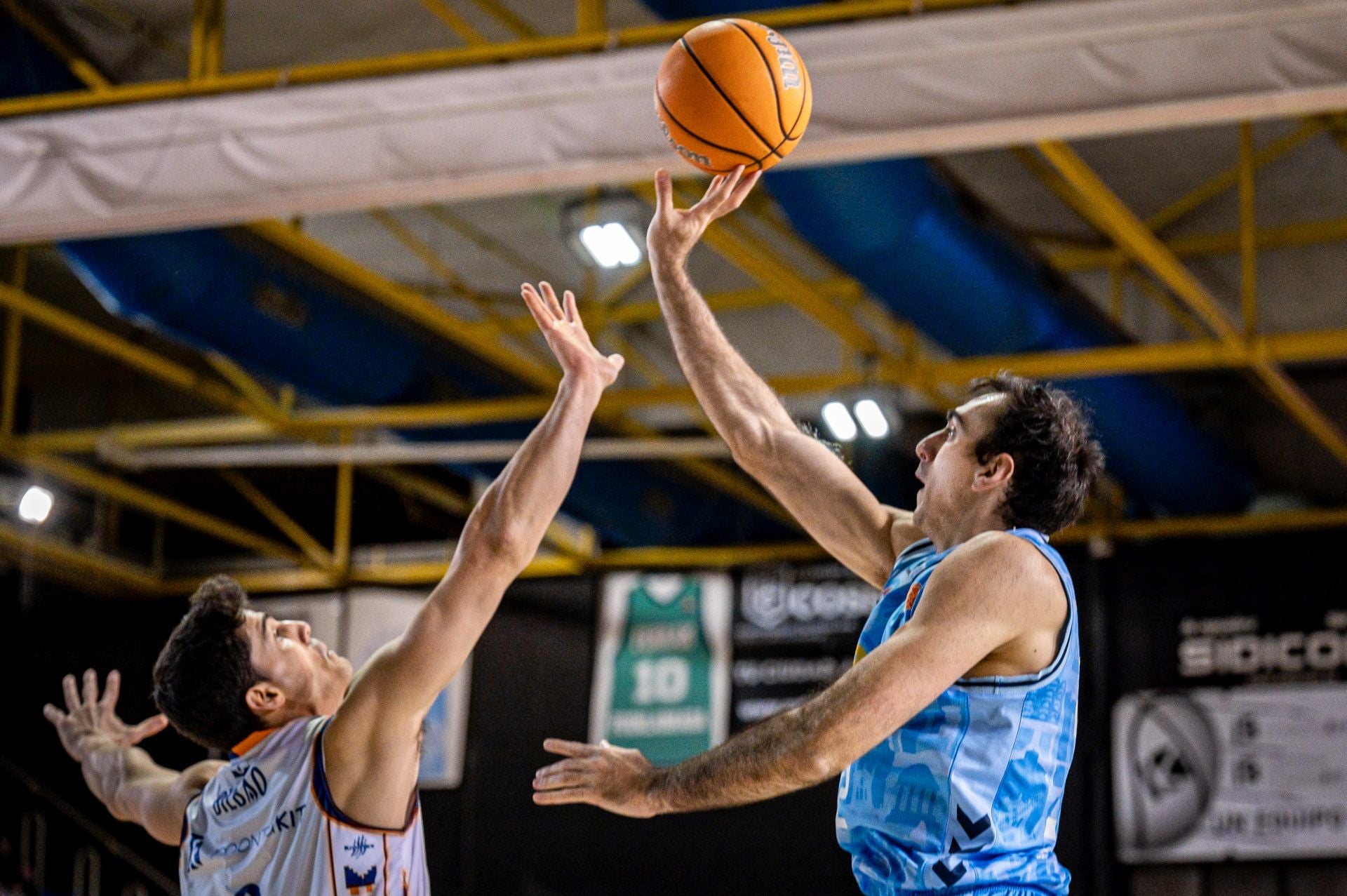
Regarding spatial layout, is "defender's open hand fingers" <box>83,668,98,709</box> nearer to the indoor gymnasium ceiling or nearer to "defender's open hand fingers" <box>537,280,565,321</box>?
"defender's open hand fingers" <box>537,280,565,321</box>

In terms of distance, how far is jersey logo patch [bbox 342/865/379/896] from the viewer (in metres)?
3.23

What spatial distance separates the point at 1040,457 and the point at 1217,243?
7511mm

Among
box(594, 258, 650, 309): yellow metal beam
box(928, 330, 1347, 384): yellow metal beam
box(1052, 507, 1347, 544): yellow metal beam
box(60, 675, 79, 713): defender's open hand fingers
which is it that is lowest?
box(60, 675, 79, 713): defender's open hand fingers

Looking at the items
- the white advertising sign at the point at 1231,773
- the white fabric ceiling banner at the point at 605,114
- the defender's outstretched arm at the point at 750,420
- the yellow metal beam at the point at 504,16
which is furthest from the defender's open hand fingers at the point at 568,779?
the white advertising sign at the point at 1231,773

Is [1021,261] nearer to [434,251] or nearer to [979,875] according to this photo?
→ [434,251]

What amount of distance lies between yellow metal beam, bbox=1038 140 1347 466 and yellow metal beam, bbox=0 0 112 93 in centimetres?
456

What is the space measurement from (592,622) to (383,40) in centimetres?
478

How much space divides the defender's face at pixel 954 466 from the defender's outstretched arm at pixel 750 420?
0.37 metres

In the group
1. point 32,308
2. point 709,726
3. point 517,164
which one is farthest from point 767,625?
point 517,164

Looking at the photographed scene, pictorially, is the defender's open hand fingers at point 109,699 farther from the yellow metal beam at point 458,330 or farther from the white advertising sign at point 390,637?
the white advertising sign at point 390,637

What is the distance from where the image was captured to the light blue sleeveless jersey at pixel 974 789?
9.55ft

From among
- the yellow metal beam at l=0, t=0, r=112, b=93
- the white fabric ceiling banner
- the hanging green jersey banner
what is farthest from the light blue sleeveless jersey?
the hanging green jersey banner

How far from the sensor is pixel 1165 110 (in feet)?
17.9

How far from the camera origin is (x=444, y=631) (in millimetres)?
3168
